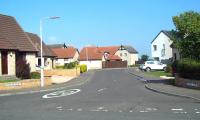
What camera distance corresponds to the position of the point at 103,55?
10862 centimetres

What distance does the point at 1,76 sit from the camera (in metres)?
36.8

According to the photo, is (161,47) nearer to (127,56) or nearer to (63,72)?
(63,72)

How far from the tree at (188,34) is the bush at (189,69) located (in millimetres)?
736

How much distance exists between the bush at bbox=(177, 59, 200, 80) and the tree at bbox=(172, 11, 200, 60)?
0.74m

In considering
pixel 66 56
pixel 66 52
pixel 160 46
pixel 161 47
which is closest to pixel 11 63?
pixel 161 47

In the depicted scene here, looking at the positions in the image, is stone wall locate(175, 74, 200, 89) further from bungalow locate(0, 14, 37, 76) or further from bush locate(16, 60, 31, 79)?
bungalow locate(0, 14, 37, 76)

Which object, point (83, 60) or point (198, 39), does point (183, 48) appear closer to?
point (198, 39)

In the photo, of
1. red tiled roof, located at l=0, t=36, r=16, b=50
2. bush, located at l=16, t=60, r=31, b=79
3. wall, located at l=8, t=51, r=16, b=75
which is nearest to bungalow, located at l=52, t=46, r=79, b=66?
bush, located at l=16, t=60, r=31, b=79

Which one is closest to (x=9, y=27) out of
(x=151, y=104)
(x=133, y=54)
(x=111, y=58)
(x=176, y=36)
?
(x=176, y=36)

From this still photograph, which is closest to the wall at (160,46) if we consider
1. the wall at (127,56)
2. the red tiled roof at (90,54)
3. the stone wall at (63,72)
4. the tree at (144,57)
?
the red tiled roof at (90,54)

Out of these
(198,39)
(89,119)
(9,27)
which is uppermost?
(9,27)

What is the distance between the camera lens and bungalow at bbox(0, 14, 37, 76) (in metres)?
37.8

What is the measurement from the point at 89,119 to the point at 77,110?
→ 9.73 ft

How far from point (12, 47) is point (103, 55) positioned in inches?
2780
